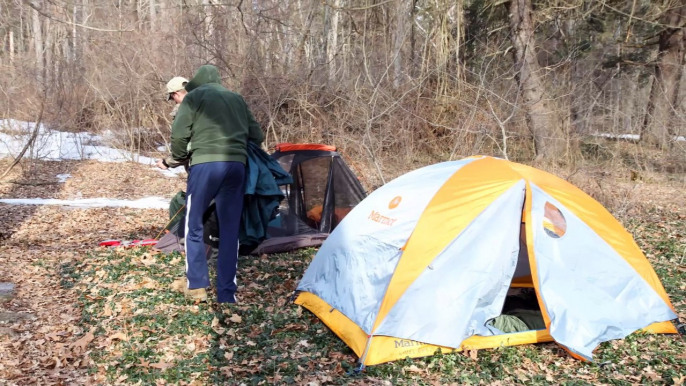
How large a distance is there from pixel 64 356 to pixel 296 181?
3.58 meters

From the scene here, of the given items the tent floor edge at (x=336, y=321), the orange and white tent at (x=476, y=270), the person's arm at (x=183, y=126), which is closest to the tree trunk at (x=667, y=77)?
the orange and white tent at (x=476, y=270)

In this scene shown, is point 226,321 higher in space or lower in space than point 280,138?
lower

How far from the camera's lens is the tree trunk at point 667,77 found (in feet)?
43.8

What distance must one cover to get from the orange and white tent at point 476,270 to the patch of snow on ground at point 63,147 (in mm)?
9159

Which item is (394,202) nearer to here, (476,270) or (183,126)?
(476,270)

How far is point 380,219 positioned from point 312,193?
2.38m

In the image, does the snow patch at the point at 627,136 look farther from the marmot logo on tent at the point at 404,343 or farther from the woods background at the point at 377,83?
the marmot logo on tent at the point at 404,343

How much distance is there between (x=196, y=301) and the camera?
16.4 ft

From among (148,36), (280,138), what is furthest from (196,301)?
(148,36)

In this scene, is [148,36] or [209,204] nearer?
[209,204]

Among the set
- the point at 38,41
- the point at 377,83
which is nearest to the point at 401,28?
the point at 377,83

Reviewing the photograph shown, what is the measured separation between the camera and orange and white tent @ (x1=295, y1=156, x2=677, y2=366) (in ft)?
13.9

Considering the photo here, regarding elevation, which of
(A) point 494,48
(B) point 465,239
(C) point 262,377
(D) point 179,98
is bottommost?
(C) point 262,377

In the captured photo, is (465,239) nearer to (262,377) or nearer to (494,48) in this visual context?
(262,377)
